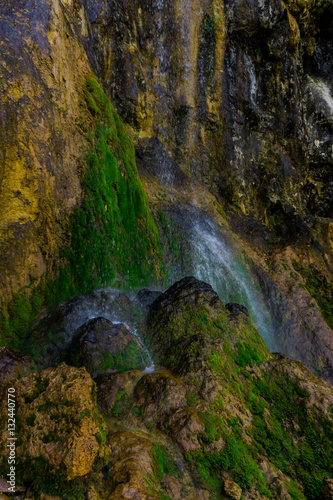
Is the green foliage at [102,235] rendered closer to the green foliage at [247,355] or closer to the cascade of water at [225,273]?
the cascade of water at [225,273]

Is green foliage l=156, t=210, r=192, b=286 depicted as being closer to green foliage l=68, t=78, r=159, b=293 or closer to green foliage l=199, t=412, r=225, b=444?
green foliage l=68, t=78, r=159, b=293

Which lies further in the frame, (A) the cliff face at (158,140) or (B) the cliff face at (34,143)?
(A) the cliff face at (158,140)

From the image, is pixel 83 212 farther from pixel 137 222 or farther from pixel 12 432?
pixel 12 432

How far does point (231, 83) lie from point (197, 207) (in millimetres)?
6402

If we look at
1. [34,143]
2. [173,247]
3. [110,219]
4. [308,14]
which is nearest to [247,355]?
[110,219]

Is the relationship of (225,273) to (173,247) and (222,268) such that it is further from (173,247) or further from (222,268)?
(173,247)

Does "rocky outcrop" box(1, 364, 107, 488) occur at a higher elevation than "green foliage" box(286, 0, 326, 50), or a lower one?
lower

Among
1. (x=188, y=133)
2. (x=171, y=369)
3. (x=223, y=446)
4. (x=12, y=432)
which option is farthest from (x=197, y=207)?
(x=12, y=432)

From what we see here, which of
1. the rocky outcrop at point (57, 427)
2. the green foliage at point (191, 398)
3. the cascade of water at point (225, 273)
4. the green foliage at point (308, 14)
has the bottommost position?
the cascade of water at point (225, 273)

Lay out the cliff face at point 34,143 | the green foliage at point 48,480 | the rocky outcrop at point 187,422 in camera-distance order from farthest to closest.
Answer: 1. the cliff face at point 34,143
2. the rocky outcrop at point 187,422
3. the green foliage at point 48,480

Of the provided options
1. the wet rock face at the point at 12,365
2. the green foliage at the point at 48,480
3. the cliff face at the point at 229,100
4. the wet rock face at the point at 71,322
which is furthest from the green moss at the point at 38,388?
the cliff face at the point at 229,100

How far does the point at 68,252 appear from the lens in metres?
7.05

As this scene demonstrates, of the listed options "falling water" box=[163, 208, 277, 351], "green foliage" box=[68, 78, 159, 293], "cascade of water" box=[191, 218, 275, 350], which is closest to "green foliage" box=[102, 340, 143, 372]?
"green foliage" box=[68, 78, 159, 293]

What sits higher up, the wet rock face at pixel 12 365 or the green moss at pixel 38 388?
the green moss at pixel 38 388
